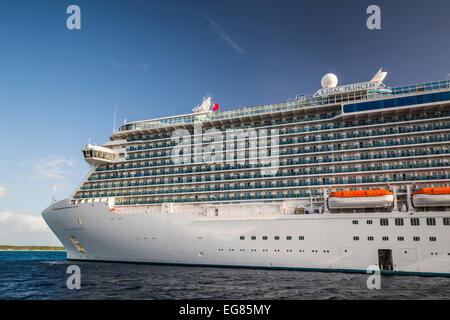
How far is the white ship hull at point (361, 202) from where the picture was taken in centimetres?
3038

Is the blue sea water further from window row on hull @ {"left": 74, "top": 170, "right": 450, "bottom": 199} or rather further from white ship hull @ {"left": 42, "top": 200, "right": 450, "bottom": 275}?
window row on hull @ {"left": 74, "top": 170, "right": 450, "bottom": 199}

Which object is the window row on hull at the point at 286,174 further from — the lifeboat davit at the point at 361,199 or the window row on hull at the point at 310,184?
the lifeboat davit at the point at 361,199

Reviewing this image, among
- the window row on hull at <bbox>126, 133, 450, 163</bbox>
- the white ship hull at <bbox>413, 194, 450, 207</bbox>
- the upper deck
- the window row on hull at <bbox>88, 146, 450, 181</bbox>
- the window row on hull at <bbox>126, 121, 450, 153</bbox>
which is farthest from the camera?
the upper deck

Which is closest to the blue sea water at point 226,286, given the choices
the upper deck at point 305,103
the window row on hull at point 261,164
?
the window row on hull at point 261,164

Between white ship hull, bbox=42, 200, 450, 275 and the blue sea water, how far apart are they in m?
1.48

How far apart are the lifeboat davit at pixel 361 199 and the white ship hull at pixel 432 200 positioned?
2.16 m

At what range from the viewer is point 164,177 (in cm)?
4275

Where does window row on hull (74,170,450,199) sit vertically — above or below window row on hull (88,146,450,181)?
below

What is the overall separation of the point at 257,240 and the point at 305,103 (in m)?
17.3

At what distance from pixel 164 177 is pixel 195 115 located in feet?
30.1

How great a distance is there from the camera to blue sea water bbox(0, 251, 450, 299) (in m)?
20.9

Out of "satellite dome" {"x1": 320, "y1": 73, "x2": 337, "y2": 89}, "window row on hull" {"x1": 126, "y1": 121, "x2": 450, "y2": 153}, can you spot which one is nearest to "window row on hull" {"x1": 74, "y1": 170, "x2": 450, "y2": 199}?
"window row on hull" {"x1": 126, "y1": 121, "x2": 450, "y2": 153}
